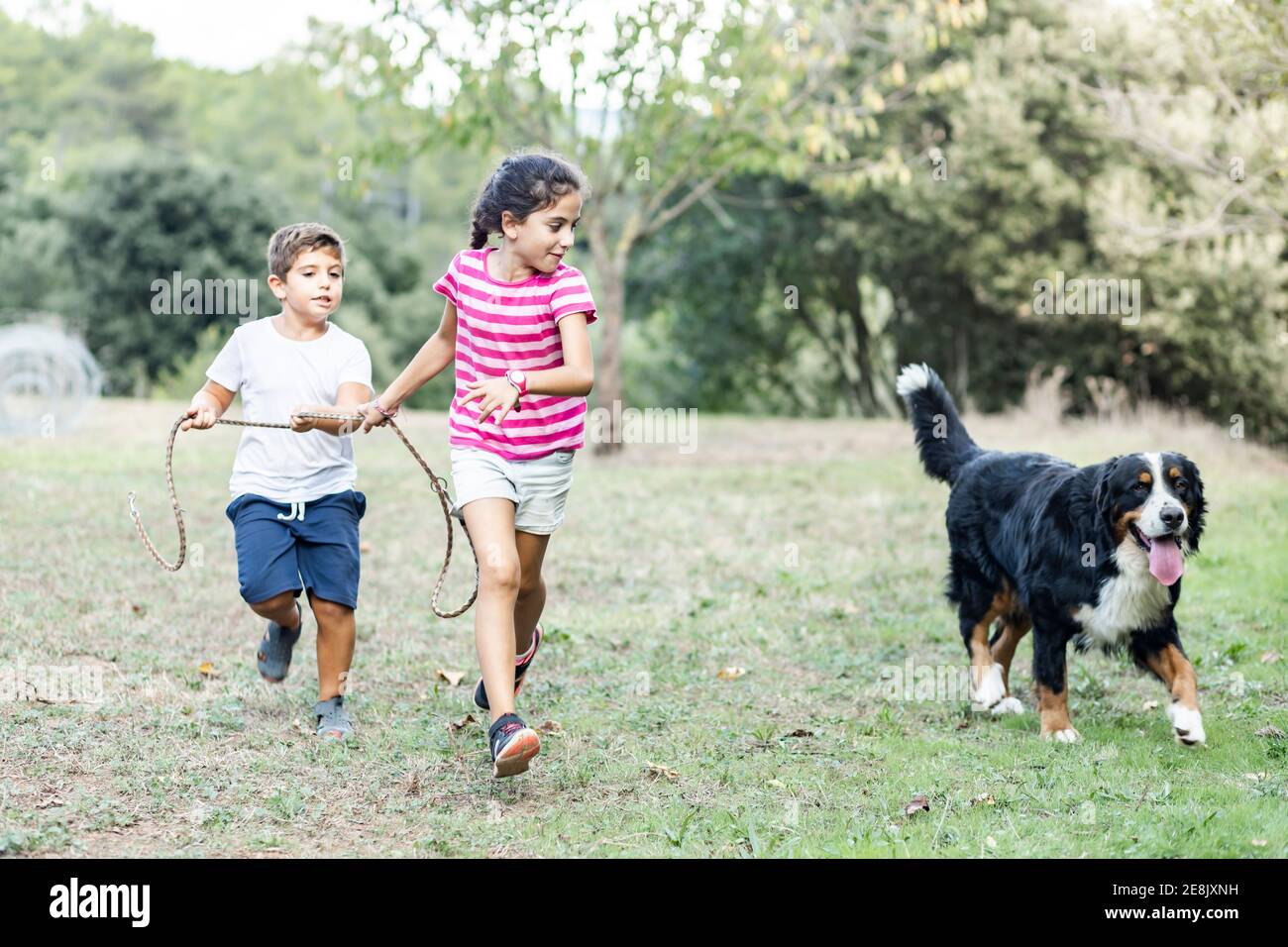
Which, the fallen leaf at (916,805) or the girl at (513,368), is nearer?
the fallen leaf at (916,805)

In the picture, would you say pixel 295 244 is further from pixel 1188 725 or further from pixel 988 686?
pixel 1188 725

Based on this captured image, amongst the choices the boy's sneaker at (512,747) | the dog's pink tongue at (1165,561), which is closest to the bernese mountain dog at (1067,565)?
the dog's pink tongue at (1165,561)

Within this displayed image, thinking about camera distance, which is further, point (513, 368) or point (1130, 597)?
point (1130, 597)

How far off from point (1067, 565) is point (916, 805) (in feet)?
4.70

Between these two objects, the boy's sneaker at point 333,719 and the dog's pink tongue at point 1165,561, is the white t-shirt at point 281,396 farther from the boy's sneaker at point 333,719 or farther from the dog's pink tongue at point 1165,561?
the dog's pink tongue at point 1165,561

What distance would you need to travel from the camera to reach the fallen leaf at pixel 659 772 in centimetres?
471

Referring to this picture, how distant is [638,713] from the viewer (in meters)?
5.59

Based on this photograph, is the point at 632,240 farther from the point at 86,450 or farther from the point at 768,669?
the point at 768,669

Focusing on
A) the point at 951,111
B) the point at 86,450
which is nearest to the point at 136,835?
the point at 86,450

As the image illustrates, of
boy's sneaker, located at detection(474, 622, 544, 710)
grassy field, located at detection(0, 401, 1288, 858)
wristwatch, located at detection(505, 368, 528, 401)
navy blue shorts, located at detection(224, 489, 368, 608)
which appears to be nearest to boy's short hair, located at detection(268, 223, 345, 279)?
navy blue shorts, located at detection(224, 489, 368, 608)

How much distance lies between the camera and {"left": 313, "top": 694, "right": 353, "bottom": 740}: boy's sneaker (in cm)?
508

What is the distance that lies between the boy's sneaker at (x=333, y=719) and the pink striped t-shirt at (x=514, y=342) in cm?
122

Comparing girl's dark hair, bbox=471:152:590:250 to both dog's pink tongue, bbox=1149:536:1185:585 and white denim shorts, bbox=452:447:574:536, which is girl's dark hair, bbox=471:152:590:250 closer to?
white denim shorts, bbox=452:447:574:536

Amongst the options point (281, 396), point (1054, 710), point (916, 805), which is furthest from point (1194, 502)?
point (281, 396)
